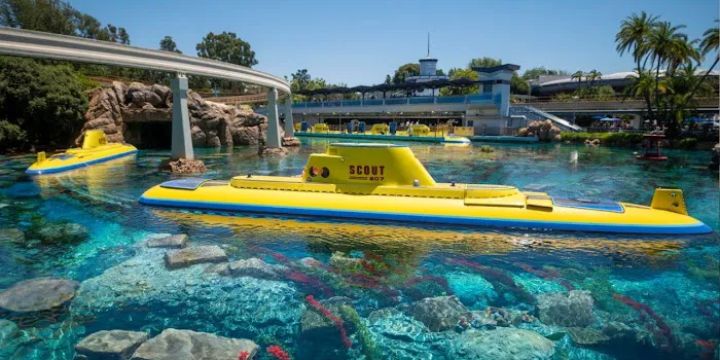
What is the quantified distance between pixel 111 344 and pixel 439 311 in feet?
21.9

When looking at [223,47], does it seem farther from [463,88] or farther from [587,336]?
[587,336]

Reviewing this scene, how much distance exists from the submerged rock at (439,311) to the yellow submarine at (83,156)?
2964 cm

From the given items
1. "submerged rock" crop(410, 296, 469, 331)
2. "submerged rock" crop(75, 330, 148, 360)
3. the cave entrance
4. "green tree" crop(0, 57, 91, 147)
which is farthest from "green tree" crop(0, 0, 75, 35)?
"submerged rock" crop(410, 296, 469, 331)

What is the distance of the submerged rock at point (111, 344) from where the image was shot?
8.14 m

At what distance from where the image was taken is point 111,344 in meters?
8.33

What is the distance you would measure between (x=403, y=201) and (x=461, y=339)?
862cm

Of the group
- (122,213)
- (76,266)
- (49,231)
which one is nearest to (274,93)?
(122,213)

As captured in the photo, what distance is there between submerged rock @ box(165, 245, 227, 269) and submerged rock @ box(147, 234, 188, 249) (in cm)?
72

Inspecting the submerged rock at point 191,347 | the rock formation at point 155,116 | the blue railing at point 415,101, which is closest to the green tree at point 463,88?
the blue railing at point 415,101

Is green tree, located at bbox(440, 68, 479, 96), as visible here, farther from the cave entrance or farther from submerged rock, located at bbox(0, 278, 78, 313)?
submerged rock, located at bbox(0, 278, 78, 313)

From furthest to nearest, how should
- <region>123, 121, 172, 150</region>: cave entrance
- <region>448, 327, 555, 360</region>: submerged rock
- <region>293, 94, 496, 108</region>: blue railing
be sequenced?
<region>293, 94, 496, 108</region>: blue railing, <region>123, 121, 172, 150</region>: cave entrance, <region>448, 327, 555, 360</region>: submerged rock

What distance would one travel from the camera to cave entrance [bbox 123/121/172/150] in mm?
50219

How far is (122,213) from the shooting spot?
62.8 ft

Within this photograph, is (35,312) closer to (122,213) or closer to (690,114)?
(122,213)
